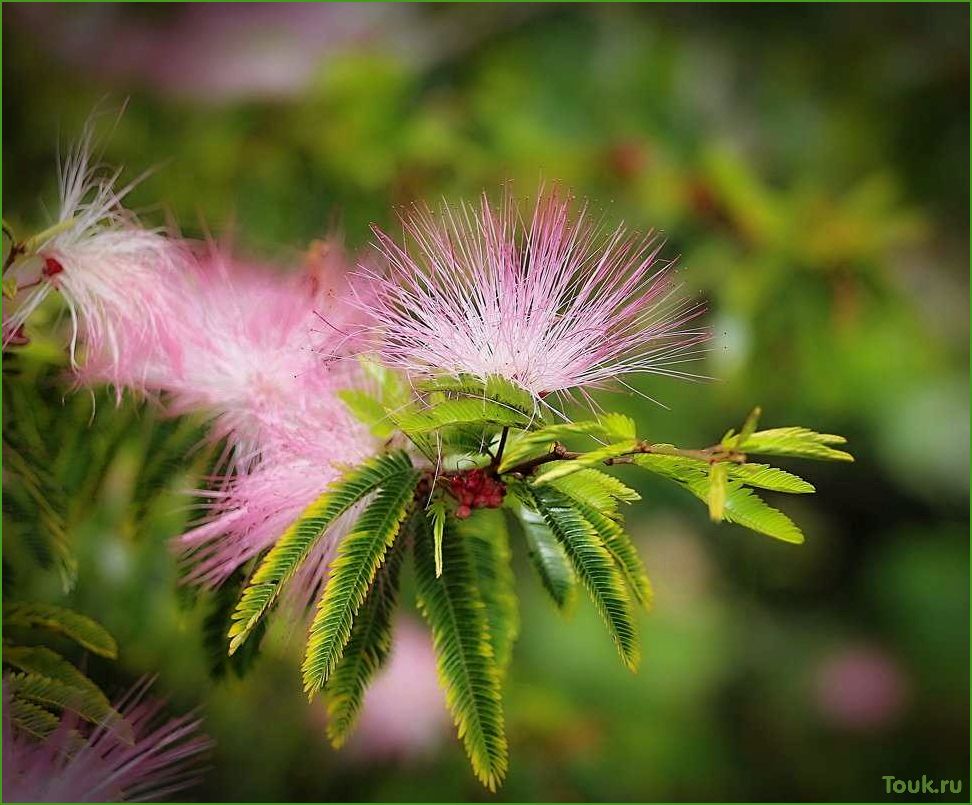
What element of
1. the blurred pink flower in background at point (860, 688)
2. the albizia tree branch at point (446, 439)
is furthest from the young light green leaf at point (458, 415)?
the blurred pink flower in background at point (860, 688)

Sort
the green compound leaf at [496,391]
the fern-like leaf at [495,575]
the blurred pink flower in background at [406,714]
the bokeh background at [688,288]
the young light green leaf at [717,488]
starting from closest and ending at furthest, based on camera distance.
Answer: the young light green leaf at [717,488]
the green compound leaf at [496,391]
the fern-like leaf at [495,575]
the bokeh background at [688,288]
the blurred pink flower in background at [406,714]

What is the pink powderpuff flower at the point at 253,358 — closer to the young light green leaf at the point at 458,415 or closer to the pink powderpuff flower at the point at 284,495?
the pink powderpuff flower at the point at 284,495

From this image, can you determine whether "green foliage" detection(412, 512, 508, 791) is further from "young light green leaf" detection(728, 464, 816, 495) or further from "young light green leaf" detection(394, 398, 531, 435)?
"young light green leaf" detection(728, 464, 816, 495)

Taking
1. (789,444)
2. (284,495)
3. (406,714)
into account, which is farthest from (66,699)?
(406,714)

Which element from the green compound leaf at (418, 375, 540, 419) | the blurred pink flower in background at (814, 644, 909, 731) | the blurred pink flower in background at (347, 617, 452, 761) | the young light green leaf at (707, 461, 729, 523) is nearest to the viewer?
the young light green leaf at (707, 461, 729, 523)

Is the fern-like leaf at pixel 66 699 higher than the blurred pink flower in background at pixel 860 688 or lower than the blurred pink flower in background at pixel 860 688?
lower

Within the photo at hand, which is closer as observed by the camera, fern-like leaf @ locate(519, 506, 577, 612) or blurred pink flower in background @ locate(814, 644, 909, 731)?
fern-like leaf @ locate(519, 506, 577, 612)

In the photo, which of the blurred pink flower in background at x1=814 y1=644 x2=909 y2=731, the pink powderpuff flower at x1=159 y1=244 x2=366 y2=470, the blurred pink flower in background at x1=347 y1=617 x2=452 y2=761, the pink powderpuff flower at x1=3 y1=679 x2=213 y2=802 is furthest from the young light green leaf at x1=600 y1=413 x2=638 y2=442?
the blurred pink flower in background at x1=814 y1=644 x2=909 y2=731

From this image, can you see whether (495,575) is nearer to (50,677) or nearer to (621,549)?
(621,549)
